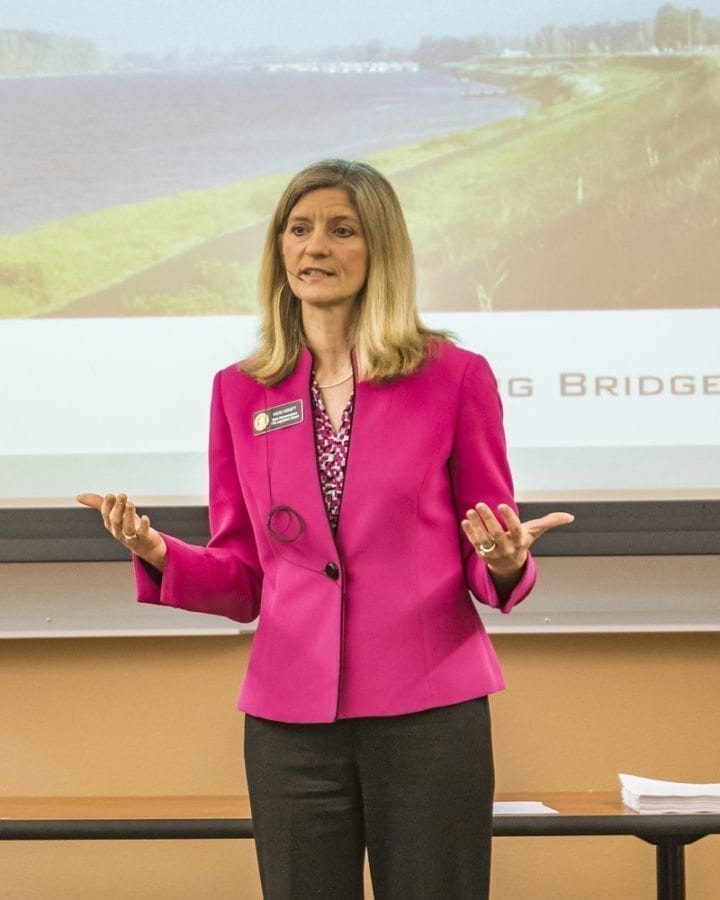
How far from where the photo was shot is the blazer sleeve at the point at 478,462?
4.92 ft

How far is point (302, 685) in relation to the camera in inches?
56.8

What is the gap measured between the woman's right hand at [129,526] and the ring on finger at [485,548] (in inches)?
15.9

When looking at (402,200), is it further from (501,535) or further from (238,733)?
(501,535)

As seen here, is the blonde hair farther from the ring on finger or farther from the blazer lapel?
the ring on finger

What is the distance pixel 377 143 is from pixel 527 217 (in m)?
0.36

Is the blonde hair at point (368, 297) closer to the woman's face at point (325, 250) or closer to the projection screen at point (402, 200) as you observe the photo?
the woman's face at point (325, 250)

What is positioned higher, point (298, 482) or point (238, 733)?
point (298, 482)

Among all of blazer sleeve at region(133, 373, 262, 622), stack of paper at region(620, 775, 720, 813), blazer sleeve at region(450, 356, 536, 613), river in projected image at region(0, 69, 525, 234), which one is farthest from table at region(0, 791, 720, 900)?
river in projected image at region(0, 69, 525, 234)

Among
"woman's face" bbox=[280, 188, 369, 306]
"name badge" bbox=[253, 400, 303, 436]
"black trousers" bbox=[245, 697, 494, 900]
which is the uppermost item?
"woman's face" bbox=[280, 188, 369, 306]

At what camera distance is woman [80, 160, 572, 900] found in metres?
1.41

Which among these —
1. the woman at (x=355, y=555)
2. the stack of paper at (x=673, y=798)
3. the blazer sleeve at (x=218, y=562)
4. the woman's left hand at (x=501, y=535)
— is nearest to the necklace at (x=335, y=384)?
the woman at (x=355, y=555)

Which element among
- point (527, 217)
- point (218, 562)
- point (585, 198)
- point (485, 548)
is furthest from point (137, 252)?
point (485, 548)

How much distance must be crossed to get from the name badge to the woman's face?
0.14 m

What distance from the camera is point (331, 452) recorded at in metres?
1.55
